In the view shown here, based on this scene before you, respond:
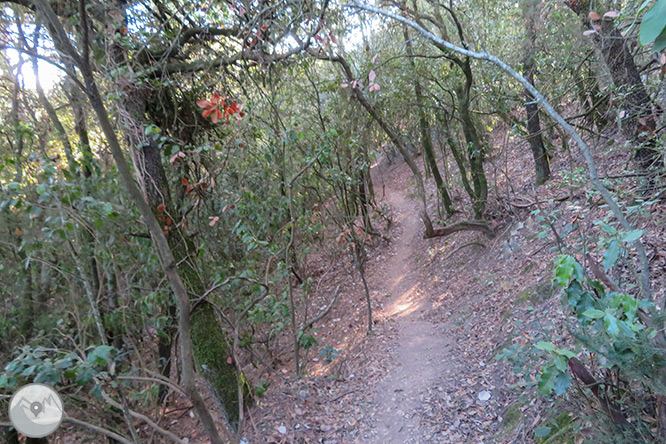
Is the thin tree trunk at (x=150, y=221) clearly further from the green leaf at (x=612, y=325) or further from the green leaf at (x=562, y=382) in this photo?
the green leaf at (x=612, y=325)

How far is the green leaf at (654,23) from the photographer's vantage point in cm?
92

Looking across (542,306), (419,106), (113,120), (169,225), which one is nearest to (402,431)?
(542,306)

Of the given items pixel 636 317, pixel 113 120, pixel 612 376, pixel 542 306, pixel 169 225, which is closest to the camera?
pixel 636 317

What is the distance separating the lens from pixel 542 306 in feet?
15.4

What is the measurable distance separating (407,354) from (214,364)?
3.15 meters

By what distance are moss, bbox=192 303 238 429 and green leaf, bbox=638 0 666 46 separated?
188 inches

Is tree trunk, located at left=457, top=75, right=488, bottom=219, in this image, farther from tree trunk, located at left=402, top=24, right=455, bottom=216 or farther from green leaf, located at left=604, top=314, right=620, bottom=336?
green leaf, located at left=604, top=314, right=620, bottom=336

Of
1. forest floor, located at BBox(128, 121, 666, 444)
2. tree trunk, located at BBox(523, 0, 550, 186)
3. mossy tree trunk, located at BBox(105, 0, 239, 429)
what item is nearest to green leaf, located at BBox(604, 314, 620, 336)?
forest floor, located at BBox(128, 121, 666, 444)

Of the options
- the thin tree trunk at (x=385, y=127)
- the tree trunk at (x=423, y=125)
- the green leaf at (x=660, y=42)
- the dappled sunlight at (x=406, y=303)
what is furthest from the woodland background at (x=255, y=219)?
the dappled sunlight at (x=406, y=303)

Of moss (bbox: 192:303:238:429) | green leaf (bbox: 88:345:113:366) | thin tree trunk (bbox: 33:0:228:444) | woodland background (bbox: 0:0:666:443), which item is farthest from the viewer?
moss (bbox: 192:303:238:429)

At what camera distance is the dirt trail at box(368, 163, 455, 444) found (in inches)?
169

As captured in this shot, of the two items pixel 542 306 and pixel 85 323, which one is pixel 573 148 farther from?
pixel 85 323

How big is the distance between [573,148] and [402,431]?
837cm

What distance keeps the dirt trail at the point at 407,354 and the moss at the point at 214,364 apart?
72.1 inches
